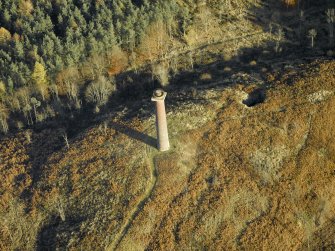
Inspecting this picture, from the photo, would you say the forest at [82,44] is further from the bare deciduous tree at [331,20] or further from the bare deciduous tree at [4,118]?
the bare deciduous tree at [331,20]

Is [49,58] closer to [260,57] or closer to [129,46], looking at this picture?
[129,46]

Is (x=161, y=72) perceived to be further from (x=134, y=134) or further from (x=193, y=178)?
(x=193, y=178)

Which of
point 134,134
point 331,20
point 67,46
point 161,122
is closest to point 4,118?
point 67,46

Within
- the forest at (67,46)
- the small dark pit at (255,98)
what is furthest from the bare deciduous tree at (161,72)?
the small dark pit at (255,98)

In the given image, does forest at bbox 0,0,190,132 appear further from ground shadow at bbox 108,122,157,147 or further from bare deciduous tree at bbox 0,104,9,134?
ground shadow at bbox 108,122,157,147

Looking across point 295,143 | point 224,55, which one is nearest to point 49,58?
point 224,55

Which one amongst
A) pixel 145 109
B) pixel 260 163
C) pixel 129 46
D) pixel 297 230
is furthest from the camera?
pixel 129 46

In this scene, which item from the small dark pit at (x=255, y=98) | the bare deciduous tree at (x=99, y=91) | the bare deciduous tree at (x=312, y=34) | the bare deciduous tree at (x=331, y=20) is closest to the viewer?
the small dark pit at (x=255, y=98)
